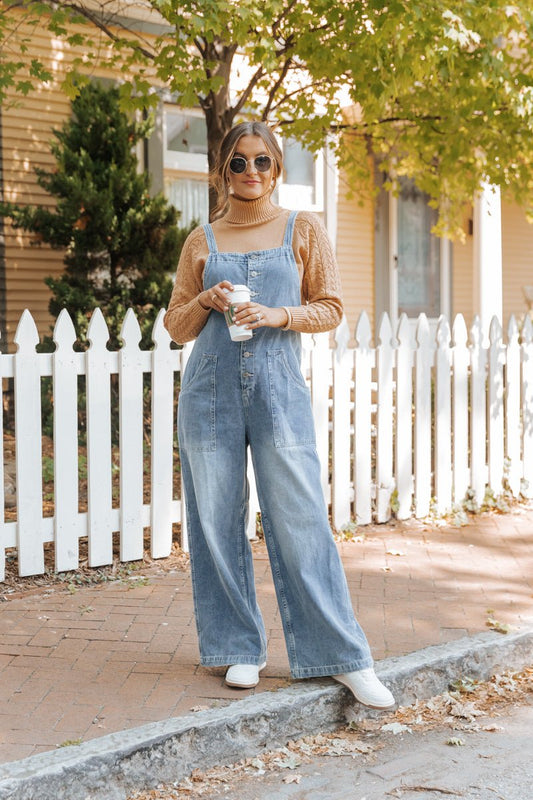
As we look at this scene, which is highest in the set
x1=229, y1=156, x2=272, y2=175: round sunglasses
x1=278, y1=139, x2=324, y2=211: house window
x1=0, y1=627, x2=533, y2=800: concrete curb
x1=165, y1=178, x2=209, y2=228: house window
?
x1=278, y1=139, x2=324, y2=211: house window

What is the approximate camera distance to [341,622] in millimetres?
3256

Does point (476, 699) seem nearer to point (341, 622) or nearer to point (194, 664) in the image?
point (341, 622)

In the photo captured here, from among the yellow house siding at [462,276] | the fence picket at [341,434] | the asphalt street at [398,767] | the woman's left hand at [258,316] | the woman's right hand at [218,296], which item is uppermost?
the yellow house siding at [462,276]

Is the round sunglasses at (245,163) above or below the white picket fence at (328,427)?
above

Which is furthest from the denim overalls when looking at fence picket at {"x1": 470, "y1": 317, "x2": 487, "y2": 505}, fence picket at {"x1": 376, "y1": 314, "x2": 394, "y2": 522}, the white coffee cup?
fence picket at {"x1": 470, "y1": 317, "x2": 487, "y2": 505}

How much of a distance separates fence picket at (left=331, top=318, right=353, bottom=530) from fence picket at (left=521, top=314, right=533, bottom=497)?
5.52 ft

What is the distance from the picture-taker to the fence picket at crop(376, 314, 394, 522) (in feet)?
19.1

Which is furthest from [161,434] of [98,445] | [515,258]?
[515,258]

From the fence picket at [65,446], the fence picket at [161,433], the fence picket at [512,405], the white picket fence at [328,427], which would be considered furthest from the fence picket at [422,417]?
the fence picket at [65,446]

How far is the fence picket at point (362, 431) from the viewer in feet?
18.8

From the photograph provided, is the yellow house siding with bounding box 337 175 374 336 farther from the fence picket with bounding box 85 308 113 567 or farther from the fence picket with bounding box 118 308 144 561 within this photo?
the fence picket with bounding box 85 308 113 567

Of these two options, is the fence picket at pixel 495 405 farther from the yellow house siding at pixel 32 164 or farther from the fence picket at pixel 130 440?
the yellow house siding at pixel 32 164

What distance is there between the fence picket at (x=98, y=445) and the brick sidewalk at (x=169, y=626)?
0.31 meters

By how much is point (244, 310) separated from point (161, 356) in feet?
7.13
